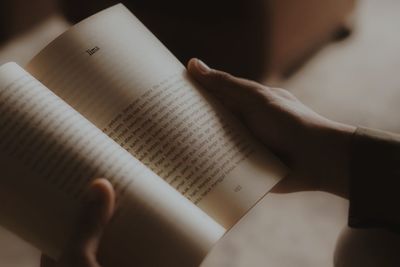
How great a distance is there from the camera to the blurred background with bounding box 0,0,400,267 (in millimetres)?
1117

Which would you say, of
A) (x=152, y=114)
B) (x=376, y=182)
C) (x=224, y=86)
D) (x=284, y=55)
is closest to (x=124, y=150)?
(x=152, y=114)

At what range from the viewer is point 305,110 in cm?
76

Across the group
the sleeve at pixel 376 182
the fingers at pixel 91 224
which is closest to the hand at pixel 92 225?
the fingers at pixel 91 224

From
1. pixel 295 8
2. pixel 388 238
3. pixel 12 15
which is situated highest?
pixel 12 15

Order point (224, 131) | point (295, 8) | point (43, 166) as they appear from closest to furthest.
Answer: point (43, 166) → point (224, 131) → point (295, 8)

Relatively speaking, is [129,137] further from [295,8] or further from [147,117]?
[295,8]

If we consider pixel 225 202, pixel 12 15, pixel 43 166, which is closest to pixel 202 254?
pixel 225 202

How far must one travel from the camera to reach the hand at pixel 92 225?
562 mm

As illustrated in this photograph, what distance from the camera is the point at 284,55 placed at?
1.40 m

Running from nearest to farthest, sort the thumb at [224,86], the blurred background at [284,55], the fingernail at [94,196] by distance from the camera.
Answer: the fingernail at [94,196] → the thumb at [224,86] → the blurred background at [284,55]

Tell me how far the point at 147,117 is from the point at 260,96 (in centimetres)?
17

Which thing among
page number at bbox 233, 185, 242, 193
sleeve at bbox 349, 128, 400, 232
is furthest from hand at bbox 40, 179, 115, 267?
sleeve at bbox 349, 128, 400, 232

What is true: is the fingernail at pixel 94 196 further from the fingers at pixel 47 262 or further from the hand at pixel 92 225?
the fingers at pixel 47 262

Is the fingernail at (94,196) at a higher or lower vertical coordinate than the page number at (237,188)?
higher
